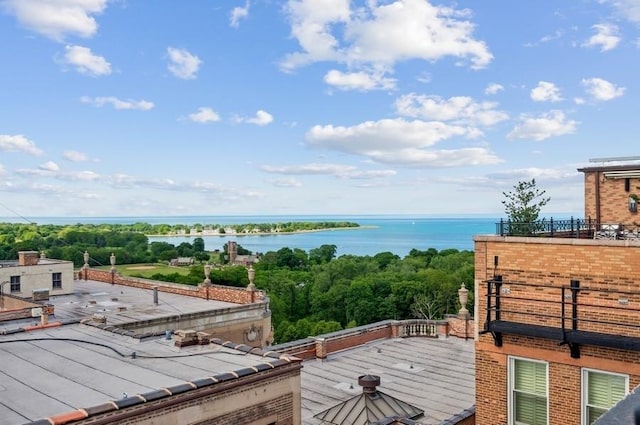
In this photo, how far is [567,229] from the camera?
58.1 feet

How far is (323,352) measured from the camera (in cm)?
2500

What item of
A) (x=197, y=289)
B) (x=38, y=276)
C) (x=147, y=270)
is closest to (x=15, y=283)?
(x=38, y=276)

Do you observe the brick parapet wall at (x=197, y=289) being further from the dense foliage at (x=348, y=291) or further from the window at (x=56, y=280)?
the dense foliage at (x=348, y=291)

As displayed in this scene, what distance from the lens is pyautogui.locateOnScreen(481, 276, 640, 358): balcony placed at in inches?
468

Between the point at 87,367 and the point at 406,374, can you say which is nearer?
the point at 87,367

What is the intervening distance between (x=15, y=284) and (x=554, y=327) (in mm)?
33897

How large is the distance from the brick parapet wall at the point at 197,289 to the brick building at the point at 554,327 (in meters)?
21.3

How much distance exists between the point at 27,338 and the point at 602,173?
20250 mm

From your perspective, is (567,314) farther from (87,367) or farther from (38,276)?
(38,276)

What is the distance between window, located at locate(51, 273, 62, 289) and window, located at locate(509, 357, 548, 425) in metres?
32.5

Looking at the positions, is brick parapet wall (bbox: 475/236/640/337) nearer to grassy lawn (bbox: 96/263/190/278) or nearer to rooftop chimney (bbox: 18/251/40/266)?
rooftop chimney (bbox: 18/251/40/266)

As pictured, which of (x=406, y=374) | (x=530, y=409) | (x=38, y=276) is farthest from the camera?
(x=38, y=276)

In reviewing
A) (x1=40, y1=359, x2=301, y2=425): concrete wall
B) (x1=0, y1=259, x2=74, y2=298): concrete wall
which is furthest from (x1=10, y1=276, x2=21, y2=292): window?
(x1=40, y1=359, x2=301, y2=425): concrete wall

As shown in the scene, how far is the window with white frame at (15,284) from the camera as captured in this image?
115 ft
